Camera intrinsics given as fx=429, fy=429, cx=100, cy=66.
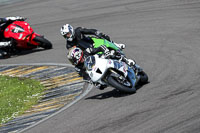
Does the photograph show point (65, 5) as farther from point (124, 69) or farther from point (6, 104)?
point (124, 69)

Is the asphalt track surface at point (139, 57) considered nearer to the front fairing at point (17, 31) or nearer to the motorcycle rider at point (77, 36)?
the front fairing at point (17, 31)

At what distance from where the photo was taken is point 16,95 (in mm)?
12516

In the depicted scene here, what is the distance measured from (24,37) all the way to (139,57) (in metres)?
5.15

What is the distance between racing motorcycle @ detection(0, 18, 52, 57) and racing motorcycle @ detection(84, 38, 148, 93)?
6.72 metres

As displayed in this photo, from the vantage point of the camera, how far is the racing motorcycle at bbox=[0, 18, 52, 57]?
16188 mm

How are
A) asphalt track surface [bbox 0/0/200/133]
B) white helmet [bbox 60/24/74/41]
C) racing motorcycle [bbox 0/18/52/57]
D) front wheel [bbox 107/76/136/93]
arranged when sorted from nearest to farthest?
asphalt track surface [bbox 0/0/200/133], front wheel [bbox 107/76/136/93], white helmet [bbox 60/24/74/41], racing motorcycle [bbox 0/18/52/57]

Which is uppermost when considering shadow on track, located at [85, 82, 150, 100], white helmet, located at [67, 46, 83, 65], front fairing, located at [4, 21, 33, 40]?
front fairing, located at [4, 21, 33, 40]

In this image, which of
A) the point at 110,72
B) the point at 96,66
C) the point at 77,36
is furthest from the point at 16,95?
the point at 110,72

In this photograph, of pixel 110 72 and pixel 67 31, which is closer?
pixel 110 72

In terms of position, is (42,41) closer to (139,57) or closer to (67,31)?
(139,57)

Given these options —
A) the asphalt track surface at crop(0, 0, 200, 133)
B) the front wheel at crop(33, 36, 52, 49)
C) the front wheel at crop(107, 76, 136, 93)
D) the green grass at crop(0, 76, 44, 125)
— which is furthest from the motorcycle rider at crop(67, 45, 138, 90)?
the front wheel at crop(33, 36, 52, 49)

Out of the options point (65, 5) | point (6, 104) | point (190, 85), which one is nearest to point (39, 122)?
point (6, 104)

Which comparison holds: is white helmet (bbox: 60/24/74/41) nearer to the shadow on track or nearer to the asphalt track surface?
the asphalt track surface

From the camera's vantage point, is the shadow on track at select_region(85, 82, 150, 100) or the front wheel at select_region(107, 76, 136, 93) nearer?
the front wheel at select_region(107, 76, 136, 93)
